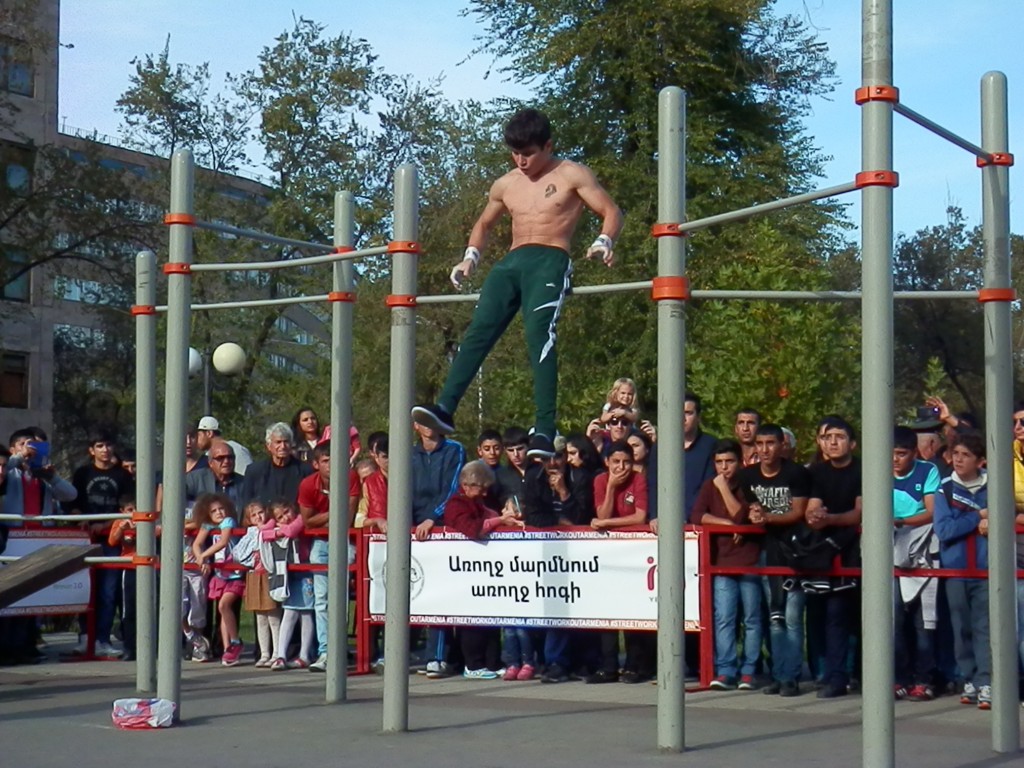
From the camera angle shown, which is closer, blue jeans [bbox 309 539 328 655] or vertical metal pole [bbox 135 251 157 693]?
vertical metal pole [bbox 135 251 157 693]

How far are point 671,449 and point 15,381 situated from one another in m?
48.7

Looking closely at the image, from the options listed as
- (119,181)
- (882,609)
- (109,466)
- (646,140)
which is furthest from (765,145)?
(882,609)

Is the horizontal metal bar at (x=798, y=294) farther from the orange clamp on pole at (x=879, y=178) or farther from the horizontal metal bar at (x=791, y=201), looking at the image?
the orange clamp on pole at (x=879, y=178)

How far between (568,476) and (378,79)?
92.6 feet

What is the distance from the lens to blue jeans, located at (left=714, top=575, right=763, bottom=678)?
10938 mm

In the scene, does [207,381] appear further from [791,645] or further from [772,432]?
[791,645]

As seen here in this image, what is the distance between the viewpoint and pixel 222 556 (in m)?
13.5

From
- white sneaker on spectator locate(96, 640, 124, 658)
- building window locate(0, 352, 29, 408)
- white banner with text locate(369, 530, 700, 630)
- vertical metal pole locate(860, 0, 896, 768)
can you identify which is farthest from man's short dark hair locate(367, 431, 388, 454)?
building window locate(0, 352, 29, 408)

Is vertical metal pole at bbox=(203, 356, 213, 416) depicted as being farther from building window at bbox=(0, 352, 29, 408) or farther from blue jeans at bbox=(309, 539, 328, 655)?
building window at bbox=(0, 352, 29, 408)

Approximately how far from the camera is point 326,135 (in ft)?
124

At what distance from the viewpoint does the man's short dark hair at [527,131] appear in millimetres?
8258

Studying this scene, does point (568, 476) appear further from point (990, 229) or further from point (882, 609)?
point (882, 609)

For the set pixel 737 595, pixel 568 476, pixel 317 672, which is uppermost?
pixel 568 476

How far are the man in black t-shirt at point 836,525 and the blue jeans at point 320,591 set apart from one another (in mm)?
4098
